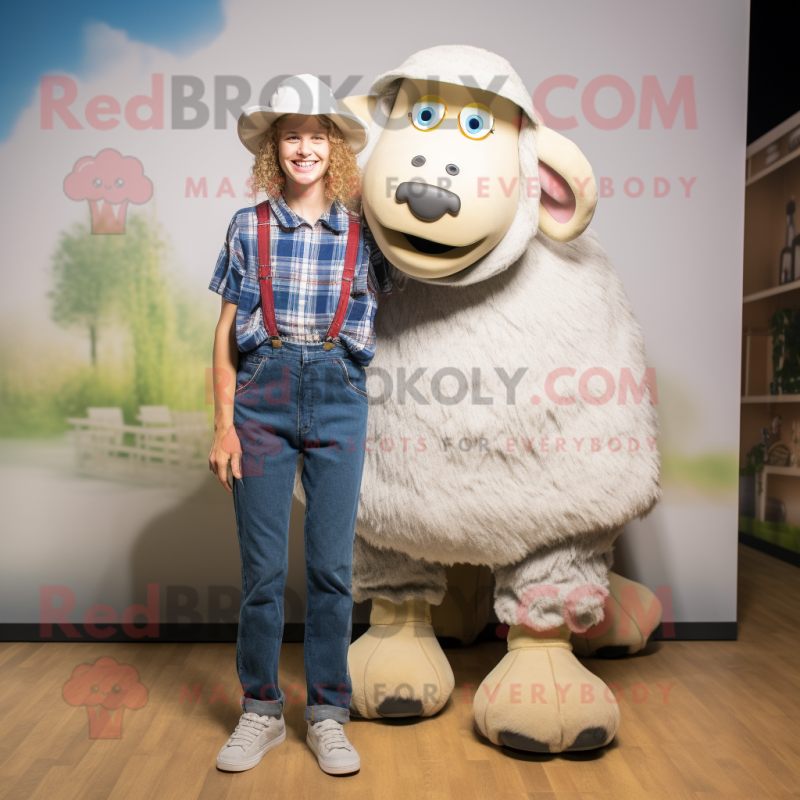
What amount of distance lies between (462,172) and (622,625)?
116cm

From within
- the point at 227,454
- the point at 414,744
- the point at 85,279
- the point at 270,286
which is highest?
the point at 85,279

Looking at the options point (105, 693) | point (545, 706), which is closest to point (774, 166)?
point (545, 706)

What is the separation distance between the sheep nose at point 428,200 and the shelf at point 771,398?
7.54 ft

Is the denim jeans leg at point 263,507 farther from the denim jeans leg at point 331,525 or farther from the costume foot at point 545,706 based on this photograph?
the costume foot at point 545,706

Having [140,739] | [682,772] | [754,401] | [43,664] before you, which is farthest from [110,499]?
[754,401]

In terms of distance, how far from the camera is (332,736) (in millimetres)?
1344

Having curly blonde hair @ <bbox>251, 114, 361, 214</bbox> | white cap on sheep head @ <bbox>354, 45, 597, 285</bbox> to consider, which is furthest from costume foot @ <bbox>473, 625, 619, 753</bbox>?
curly blonde hair @ <bbox>251, 114, 361, 214</bbox>

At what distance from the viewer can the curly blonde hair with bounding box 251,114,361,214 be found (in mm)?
1352

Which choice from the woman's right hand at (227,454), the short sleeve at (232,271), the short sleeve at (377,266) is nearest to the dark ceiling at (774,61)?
the short sleeve at (377,266)

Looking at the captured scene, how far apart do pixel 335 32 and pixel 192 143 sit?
45 centimetres

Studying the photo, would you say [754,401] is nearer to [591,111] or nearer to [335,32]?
[591,111]

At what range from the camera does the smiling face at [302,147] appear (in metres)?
1.32

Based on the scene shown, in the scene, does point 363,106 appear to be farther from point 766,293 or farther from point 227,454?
point 766,293

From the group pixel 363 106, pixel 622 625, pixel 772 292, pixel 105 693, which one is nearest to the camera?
pixel 363 106
